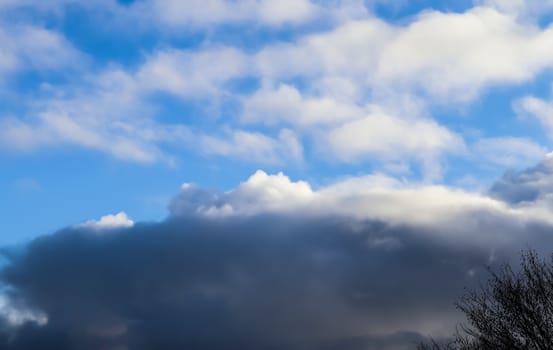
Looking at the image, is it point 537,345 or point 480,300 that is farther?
point 480,300

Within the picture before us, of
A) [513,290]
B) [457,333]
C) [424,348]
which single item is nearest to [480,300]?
[513,290]

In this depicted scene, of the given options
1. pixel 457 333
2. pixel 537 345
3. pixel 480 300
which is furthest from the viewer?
pixel 457 333

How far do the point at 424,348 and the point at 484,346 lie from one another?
14.1 meters

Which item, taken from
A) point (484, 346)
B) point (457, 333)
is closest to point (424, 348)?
point (457, 333)

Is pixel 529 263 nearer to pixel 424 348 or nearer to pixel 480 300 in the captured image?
pixel 480 300

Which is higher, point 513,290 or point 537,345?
point 513,290

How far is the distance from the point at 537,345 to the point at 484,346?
3.14 metres

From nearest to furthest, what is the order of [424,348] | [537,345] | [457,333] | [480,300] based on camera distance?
[537,345] → [480,300] → [457,333] → [424,348]

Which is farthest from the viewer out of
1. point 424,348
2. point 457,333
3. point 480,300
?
point 424,348

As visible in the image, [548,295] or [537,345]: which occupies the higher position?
[548,295]

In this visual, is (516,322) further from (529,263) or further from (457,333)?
(457,333)

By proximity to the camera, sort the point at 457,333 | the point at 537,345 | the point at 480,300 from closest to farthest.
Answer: the point at 537,345 < the point at 480,300 < the point at 457,333

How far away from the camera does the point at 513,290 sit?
118 ft

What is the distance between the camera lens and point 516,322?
35.7m
